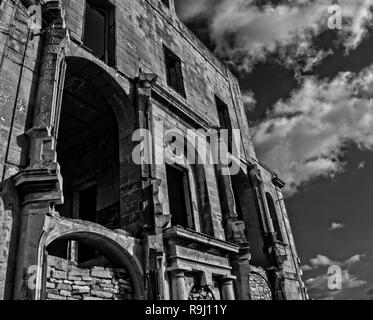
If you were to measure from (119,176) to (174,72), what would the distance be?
5126mm

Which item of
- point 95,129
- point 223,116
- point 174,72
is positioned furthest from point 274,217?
point 95,129

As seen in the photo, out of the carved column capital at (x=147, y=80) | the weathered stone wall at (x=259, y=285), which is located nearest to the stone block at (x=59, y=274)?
the carved column capital at (x=147, y=80)

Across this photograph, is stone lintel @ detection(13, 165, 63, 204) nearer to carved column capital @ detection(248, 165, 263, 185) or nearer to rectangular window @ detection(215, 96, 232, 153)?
carved column capital @ detection(248, 165, 263, 185)

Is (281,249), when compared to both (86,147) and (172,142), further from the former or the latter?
(86,147)

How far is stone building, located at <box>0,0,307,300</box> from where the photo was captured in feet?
18.4

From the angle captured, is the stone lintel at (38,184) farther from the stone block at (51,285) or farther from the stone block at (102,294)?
the stone block at (102,294)

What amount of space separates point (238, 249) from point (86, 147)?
5752 mm

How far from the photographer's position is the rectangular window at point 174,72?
12383 mm

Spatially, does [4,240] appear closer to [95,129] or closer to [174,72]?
[95,129]

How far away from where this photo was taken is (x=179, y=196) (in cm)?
1048
